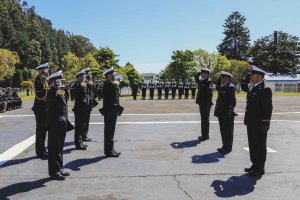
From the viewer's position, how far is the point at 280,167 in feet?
25.9

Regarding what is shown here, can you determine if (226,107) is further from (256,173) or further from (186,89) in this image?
(186,89)

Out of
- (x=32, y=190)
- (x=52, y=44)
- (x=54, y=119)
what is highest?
(x=52, y=44)

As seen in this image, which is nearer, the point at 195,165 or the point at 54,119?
the point at 54,119

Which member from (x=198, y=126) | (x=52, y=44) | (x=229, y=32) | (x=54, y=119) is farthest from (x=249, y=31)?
(x=54, y=119)

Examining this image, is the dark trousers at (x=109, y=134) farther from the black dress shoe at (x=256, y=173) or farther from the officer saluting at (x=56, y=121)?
the black dress shoe at (x=256, y=173)

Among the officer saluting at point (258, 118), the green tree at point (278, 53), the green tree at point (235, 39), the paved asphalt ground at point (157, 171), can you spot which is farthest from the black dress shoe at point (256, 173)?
the green tree at point (235, 39)

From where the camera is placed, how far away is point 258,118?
24.8 ft

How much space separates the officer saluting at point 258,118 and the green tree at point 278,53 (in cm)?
8633

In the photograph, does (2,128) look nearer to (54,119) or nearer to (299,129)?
(54,119)

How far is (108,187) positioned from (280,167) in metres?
3.49

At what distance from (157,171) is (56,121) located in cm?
205

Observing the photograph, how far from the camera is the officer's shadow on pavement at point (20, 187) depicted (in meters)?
6.08

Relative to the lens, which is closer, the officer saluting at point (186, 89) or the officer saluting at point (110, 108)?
the officer saluting at point (110, 108)

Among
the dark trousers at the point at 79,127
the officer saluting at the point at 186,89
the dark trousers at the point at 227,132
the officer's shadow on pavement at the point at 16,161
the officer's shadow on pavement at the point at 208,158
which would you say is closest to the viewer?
the officer's shadow on pavement at the point at 16,161
